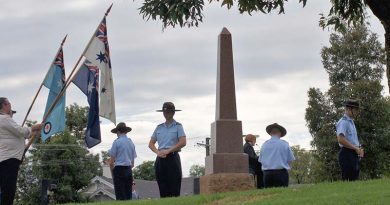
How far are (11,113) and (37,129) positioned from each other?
0.40 metres

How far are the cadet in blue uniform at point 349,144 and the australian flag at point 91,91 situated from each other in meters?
3.78

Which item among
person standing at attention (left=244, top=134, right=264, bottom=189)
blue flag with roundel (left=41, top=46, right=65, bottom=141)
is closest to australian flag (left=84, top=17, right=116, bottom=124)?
blue flag with roundel (left=41, top=46, right=65, bottom=141)

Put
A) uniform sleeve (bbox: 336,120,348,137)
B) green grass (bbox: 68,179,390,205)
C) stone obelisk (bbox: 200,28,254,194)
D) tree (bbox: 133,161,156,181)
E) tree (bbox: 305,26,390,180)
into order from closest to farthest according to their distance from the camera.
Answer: green grass (bbox: 68,179,390,205) < uniform sleeve (bbox: 336,120,348,137) < stone obelisk (bbox: 200,28,254,194) < tree (bbox: 305,26,390,180) < tree (bbox: 133,161,156,181)

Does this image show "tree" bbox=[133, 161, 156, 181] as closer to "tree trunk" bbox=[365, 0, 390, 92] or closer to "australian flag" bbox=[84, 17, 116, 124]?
"australian flag" bbox=[84, 17, 116, 124]

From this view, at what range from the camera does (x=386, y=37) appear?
8336mm

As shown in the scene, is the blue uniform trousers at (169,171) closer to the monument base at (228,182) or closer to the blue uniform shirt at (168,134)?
the blue uniform shirt at (168,134)

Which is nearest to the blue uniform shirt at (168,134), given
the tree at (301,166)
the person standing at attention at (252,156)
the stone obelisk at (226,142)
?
the stone obelisk at (226,142)

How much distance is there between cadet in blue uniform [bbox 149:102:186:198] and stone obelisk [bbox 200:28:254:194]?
2066 mm

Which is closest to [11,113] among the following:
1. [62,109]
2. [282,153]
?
[62,109]

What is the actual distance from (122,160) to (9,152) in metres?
3.35

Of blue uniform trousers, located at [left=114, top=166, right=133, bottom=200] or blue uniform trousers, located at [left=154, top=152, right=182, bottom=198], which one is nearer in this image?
blue uniform trousers, located at [left=154, top=152, right=182, bottom=198]

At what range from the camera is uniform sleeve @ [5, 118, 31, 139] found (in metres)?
9.42

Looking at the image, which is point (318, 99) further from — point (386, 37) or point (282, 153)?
point (386, 37)

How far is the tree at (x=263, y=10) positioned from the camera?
8344 millimetres
